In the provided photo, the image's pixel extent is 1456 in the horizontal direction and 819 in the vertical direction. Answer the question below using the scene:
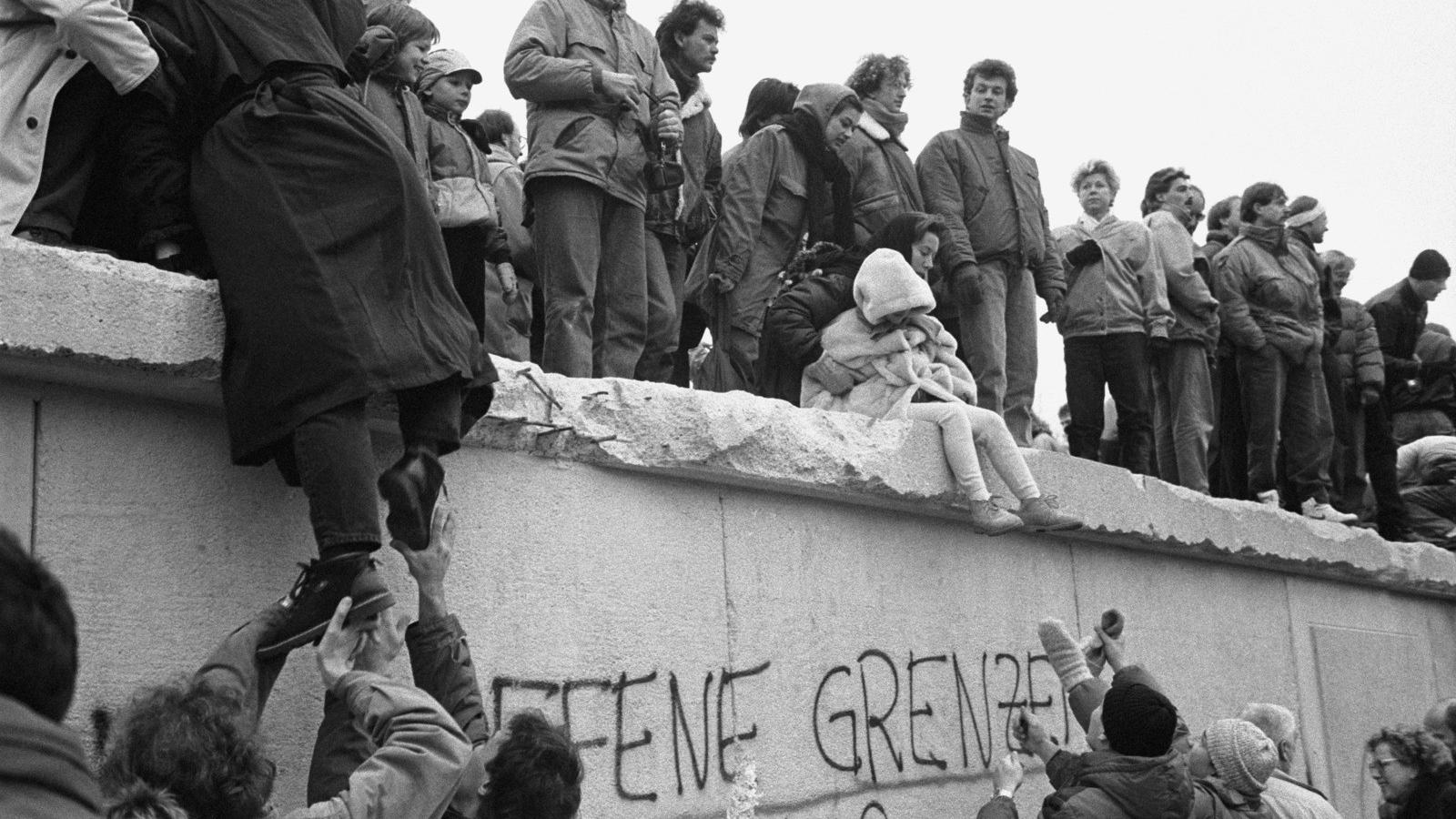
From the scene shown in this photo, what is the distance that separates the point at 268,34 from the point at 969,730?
3936 millimetres

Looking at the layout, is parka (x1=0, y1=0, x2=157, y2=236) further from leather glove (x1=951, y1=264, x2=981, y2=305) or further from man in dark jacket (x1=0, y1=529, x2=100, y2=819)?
leather glove (x1=951, y1=264, x2=981, y2=305)

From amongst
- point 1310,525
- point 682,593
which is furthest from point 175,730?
point 1310,525

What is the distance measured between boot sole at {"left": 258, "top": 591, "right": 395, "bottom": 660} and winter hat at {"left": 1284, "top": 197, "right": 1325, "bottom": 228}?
314 inches

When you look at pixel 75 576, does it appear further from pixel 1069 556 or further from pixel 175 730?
pixel 1069 556

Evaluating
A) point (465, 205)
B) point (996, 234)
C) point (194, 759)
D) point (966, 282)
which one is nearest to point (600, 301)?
point (465, 205)

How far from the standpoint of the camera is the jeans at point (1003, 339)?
323 inches

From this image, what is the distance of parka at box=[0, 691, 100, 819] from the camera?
1.76 m

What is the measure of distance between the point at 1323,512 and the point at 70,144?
25.6 feet

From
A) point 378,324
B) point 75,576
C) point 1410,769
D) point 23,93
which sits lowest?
point 1410,769

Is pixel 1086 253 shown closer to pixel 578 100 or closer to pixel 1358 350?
pixel 1358 350

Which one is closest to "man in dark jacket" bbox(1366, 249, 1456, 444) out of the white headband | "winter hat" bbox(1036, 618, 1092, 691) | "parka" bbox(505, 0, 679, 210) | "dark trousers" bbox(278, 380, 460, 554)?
the white headband

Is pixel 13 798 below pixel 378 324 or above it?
below

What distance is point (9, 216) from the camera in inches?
171

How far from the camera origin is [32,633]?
181cm
